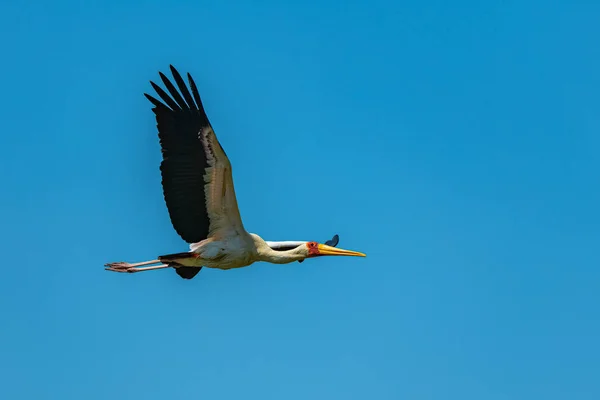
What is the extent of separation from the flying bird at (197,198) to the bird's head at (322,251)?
0.03m

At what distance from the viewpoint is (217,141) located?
25844mm

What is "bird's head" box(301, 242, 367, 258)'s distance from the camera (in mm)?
28984

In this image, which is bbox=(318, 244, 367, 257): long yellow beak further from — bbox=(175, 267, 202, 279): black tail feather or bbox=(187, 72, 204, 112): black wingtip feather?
bbox=(187, 72, 204, 112): black wingtip feather

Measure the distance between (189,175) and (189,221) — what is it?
1.45m

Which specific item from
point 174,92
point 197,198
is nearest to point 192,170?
point 197,198

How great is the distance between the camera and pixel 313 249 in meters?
29.1

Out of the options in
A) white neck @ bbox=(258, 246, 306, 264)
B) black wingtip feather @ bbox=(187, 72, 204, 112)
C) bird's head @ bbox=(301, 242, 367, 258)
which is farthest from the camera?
bird's head @ bbox=(301, 242, 367, 258)

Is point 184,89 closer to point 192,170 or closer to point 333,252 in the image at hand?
point 192,170

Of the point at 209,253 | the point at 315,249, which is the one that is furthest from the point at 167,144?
the point at 315,249

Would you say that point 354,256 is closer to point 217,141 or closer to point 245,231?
point 245,231

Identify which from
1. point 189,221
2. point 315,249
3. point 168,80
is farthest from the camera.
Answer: point 315,249

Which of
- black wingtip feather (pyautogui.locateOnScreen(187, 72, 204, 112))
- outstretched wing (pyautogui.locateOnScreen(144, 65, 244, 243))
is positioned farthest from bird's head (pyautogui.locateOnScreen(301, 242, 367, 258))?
black wingtip feather (pyautogui.locateOnScreen(187, 72, 204, 112))

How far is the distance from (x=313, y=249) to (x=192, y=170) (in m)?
4.44

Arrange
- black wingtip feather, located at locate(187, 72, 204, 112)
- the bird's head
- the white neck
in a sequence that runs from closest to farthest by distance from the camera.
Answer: black wingtip feather, located at locate(187, 72, 204, 112) < the white neck < the bird's head
